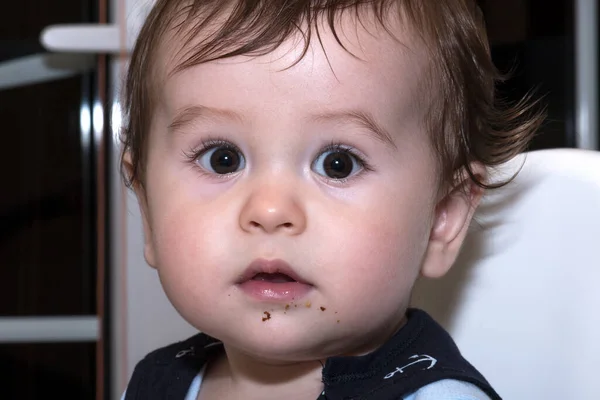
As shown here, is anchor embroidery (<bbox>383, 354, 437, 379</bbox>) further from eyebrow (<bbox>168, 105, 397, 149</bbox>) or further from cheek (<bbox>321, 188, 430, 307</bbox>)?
eyebrow (<bbox>168, 105, 397, 149</bbox>)

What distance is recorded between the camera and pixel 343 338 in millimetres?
853

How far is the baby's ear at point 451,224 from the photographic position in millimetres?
940

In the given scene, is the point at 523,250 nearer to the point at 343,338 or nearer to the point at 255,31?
the point at 343,338

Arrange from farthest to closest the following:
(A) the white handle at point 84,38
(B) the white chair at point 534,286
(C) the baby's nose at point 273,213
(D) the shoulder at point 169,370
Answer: (A) the white handle at point 84,38
(D) the shoulder at point 169,370
(B) the white chair at point 534,286
(C) the baby's nose at point 273,213

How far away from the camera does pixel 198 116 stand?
866 millimetres

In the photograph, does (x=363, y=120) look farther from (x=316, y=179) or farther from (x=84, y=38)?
(x=84, y=38)

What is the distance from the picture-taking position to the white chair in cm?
91

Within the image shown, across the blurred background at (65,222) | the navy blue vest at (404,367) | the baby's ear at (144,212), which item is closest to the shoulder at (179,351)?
the baby's ear at (144,212)

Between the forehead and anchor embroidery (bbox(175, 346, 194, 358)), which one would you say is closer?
the forehead

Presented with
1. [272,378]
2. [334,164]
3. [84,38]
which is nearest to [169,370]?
[272,378]

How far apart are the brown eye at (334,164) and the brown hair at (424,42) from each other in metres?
0.10

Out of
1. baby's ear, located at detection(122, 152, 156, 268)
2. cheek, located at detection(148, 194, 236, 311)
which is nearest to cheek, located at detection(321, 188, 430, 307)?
cheek, located at detection(148, 194, 236, 311)

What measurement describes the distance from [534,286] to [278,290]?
1.02ft

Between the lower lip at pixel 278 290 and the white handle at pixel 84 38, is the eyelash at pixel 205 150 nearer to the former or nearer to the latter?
the lower lip at pixel 278 290
